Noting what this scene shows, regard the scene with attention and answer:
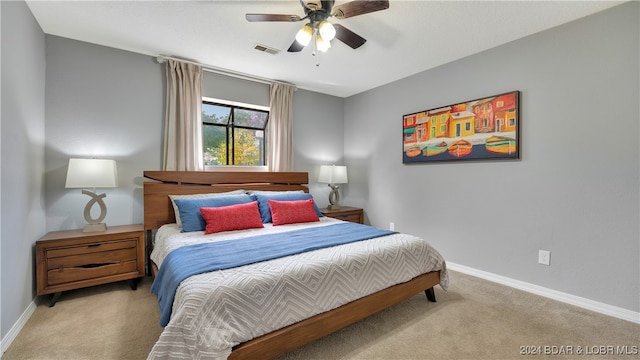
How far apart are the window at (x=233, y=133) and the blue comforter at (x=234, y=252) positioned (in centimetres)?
185

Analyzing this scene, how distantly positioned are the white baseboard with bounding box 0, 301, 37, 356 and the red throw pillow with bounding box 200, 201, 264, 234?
139 centimetres

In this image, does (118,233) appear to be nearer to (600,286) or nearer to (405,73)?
(405,73)

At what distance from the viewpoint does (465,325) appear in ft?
7.01

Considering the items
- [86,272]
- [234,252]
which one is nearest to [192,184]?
[86,272]

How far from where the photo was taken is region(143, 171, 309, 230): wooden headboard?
120 inches

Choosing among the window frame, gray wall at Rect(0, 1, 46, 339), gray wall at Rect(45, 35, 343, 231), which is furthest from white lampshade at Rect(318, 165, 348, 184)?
gray wall at Rect(0, 1, 46, 339)

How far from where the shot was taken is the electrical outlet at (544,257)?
2.66m

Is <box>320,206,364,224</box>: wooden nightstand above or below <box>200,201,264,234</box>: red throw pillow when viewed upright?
below

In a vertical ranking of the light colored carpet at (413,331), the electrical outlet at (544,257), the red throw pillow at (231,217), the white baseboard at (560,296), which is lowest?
the light colored carpet at (413,331)

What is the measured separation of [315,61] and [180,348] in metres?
3.13

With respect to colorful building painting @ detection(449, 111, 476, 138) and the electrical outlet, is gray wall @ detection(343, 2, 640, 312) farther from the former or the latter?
colorful building painting @ detection(449, 111, 476, 138)

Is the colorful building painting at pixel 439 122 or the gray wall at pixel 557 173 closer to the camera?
the gray wall at pixel 557 173

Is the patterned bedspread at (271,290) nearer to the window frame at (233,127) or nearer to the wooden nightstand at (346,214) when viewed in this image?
the window frame at (233,127)

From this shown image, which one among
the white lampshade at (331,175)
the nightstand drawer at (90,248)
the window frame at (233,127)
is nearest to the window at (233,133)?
the window frame at (233,127)
